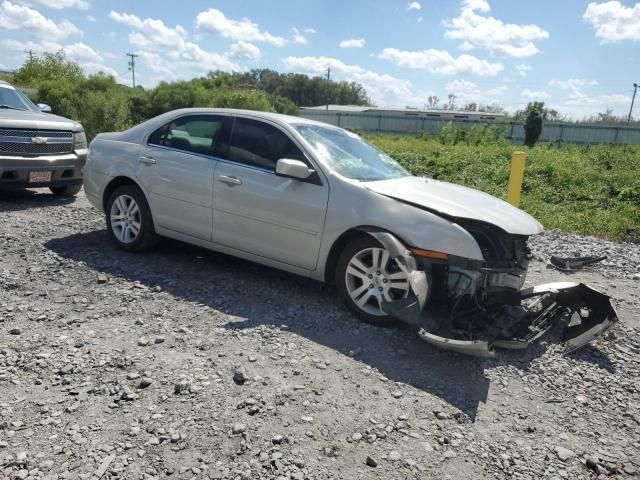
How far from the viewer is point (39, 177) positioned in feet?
26.2

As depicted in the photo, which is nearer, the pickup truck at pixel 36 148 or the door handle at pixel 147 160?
the door handle at pixel 147 160

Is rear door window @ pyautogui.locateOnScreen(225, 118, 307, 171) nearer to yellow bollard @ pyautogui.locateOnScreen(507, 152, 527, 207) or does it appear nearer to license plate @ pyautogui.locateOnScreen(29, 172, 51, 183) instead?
yellow bollard @ pyautogui.locateOnScreen(507, 152, 527, 207)

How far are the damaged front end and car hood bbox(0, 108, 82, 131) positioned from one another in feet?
20.3

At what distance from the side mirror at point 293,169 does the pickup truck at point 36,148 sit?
5063mm

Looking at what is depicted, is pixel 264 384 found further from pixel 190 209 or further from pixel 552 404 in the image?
pixel 190 209

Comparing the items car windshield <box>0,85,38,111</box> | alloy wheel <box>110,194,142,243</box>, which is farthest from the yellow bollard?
car windshield <box>0,85,38,111</box>

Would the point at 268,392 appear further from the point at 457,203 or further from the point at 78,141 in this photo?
the point at 78,141

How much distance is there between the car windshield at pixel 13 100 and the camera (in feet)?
28.7

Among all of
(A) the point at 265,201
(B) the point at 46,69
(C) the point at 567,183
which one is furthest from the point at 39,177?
(B) the point at 46,69

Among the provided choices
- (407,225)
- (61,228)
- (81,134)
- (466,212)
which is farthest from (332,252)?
(81,134)

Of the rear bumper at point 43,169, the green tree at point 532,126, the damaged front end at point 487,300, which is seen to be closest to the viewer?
the damaged front end at point 487,300

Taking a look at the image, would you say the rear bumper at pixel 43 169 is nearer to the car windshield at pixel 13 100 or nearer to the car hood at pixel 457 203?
the car windshield at pixel 13 100

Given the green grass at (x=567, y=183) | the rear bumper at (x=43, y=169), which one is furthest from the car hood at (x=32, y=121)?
the green grass at (x=567, y=183)

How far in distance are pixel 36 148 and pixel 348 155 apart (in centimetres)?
536
